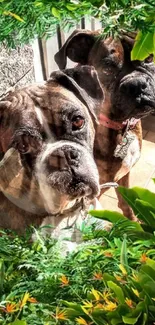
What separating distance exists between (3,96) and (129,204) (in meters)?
0.31

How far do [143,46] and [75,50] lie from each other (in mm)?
233

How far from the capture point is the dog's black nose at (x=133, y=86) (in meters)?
0.83

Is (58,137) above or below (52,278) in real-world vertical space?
above

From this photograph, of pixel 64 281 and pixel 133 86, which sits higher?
pixel 133 86

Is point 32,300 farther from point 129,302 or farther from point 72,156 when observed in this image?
point 72,156

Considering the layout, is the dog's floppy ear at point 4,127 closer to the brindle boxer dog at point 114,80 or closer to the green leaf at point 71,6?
the brindle boxer dog at point 114,80

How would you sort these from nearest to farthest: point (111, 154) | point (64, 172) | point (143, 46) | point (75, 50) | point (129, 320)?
point (129, 320), point (143, 46), point (64, 172), point (75, 50), point (111, 154)

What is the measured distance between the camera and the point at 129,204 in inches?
30.7

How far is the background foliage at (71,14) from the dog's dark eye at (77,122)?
0.22m

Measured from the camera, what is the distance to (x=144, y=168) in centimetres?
107

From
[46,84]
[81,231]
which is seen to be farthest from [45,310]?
[46,84]

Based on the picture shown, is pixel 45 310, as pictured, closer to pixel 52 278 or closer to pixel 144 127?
pixel 52 278

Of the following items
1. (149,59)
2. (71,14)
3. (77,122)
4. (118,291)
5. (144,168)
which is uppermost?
(71,14)

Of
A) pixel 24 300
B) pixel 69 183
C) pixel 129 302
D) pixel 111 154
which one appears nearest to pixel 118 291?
pixel 129 302
